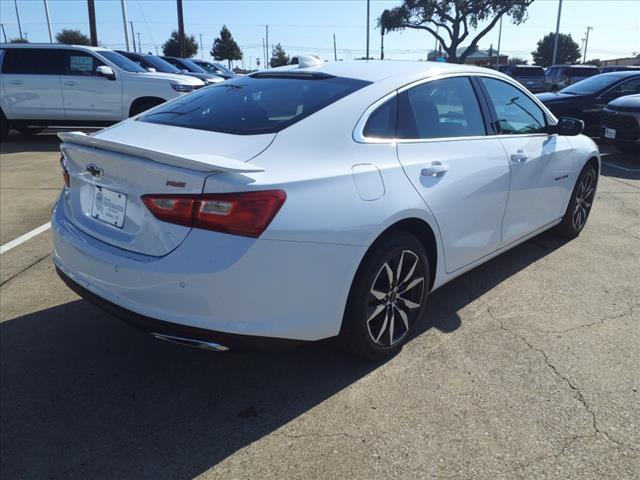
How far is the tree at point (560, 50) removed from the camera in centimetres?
7725

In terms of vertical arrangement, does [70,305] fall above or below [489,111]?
below

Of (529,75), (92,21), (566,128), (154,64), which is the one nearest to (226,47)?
(92,21)

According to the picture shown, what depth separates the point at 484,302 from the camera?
371cm

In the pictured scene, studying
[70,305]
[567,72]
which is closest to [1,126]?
[70,305]

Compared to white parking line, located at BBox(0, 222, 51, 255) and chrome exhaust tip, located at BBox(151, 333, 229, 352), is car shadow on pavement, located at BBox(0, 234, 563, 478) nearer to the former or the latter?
chrome exhaust tip, located at BBox(151, 333, 229, 352)

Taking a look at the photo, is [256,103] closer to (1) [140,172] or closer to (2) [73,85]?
(1) [140,172]

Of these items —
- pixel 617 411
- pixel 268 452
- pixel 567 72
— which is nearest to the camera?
pixel 268 452

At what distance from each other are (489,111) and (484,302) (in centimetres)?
134

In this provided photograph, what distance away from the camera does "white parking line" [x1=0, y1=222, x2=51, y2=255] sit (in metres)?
4.72

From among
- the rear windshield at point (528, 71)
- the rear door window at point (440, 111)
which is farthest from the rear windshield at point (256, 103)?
the rear windshield at point (528, 71)

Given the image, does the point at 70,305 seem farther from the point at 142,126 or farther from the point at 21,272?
the point at 142,126

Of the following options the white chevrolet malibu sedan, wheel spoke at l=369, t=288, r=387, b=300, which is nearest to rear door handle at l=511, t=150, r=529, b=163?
the white chevrolet malibu sedan

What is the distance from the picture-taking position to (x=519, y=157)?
371cm

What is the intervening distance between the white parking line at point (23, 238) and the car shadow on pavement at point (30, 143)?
5.68m
